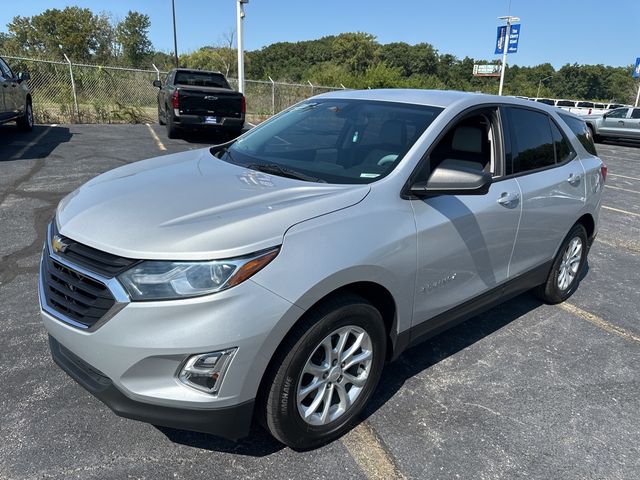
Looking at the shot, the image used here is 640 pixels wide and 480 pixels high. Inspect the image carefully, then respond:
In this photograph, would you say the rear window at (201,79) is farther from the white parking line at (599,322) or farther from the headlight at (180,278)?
the headlight at (180,278)

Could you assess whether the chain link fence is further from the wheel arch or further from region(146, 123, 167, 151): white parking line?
the wheel arch

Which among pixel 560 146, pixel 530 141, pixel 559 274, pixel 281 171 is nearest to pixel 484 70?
pixel 560 146

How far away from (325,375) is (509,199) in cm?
178

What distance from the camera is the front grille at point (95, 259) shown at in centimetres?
201

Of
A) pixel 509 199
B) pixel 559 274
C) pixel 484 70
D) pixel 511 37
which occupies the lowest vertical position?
pixel 559 274

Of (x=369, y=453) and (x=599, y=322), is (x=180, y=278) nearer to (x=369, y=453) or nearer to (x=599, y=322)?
(x=369, y=453)

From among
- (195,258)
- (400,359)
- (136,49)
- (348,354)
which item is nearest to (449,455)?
(348,354)

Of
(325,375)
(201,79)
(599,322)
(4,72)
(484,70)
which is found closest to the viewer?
(325,375)

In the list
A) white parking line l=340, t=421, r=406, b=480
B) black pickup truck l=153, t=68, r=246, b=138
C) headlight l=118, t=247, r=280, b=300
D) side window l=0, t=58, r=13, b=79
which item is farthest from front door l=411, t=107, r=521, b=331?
side window l=0, t=58, r=13, b=79

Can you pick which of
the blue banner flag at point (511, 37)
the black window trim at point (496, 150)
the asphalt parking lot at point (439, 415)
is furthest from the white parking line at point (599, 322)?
the blue banner flag at point (511, 37)

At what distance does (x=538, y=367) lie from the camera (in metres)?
3.39

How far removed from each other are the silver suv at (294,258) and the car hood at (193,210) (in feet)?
0.03

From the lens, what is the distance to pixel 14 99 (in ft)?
36.0

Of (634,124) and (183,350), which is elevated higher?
(634,124)
